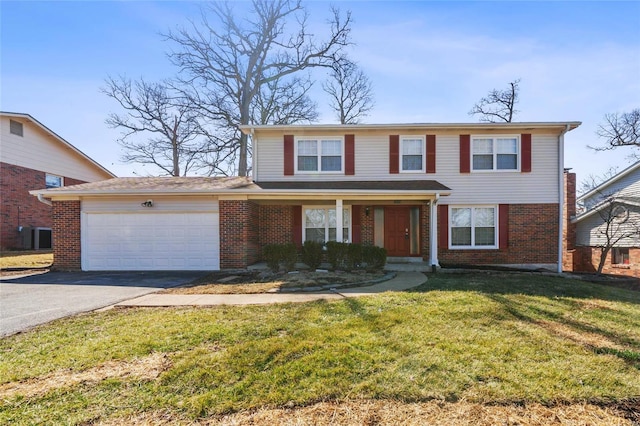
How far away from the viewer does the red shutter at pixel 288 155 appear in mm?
12250

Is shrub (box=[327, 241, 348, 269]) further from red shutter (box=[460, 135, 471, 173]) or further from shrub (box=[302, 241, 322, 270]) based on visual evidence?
red shutter (box=[460, 135, 471, 173])

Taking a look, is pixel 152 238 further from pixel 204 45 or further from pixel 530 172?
pixel 204 45

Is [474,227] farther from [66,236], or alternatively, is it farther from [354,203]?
[66,236]

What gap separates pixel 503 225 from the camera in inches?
468

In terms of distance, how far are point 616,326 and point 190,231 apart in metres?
10.7

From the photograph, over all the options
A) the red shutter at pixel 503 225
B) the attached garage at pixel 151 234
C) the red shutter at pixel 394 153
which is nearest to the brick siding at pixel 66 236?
the attached garage at pixel 151 234

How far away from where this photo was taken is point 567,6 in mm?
8344

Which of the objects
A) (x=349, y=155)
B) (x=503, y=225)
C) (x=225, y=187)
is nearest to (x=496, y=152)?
(x=503, y=225)

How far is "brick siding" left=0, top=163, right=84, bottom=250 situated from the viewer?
1544cm

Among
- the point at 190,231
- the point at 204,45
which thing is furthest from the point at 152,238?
the point at 204,45

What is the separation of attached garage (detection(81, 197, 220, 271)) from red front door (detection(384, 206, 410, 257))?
6.29 meters

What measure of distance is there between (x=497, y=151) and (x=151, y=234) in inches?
503

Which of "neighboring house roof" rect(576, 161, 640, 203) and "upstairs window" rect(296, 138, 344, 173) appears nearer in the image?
"upstairs window" rect(296, 138, 344, 173)

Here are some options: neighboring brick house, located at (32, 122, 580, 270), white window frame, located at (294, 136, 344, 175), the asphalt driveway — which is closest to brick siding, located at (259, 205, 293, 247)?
neighboring brick house, located at (32, 122, 580, 270)
